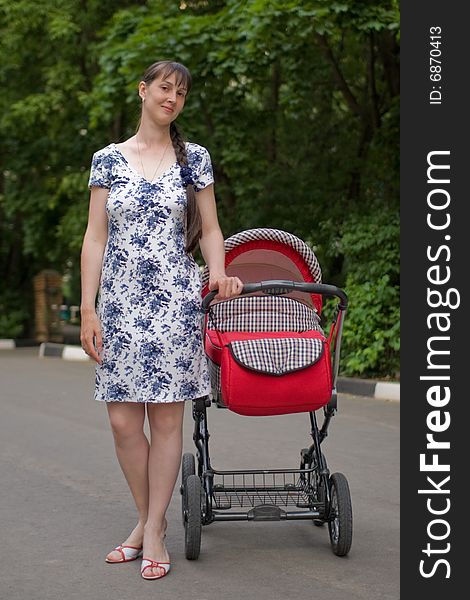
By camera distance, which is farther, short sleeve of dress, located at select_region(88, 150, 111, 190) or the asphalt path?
short sleeve of dress, located at select_region(88, 150, 111, 190)

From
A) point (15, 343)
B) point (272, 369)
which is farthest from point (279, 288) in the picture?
point (15, 343)

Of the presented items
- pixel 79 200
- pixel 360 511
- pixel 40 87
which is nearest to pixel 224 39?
pixel 79 200

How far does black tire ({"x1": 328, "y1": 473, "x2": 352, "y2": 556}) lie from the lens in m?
4.74

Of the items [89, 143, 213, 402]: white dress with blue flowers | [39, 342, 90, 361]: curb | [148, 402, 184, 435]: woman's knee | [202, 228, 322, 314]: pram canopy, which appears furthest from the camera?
[39, 342, 90, 361]: curb

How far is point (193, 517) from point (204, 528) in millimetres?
830

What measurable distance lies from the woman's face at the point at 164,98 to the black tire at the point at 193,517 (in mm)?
1489

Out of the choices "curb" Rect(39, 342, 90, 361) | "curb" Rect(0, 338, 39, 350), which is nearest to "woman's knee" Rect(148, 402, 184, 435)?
"curb" Rect(39, 342, 90, 361)

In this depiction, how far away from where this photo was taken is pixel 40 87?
70.1 feet

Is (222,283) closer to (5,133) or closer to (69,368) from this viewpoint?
(69,368)

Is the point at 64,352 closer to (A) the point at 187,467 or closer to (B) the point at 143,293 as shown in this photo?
(A) the point at 187,467

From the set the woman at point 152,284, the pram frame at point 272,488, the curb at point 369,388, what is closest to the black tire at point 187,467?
the pram frame at point 272,488

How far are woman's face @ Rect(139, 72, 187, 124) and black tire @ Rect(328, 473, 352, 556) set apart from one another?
1.66 m

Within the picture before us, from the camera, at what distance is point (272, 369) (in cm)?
456

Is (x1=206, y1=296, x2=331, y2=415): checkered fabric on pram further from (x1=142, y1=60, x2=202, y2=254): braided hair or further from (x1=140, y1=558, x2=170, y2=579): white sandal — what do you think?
(x1=140, y1=558, x2=170, y2=579): white sandal
